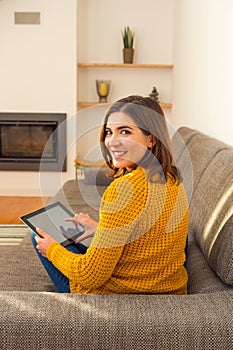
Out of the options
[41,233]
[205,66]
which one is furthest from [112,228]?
[205,66]

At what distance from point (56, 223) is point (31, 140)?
386cm

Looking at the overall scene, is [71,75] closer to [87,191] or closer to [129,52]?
[129,52]

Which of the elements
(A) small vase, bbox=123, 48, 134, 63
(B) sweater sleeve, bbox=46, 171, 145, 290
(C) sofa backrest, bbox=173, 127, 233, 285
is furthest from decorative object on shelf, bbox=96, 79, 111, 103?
(B) sweater sleeve, bbox=46, 171, 145, 290

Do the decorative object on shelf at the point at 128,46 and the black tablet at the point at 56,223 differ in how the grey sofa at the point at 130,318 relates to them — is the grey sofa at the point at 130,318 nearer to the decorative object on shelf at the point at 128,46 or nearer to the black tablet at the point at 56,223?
the black tablet at the point at 56,223

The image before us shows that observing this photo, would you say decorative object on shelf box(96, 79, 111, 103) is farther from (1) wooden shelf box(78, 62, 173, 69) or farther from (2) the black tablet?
(2) the black tablet

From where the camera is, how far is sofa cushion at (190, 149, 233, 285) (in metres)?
1.60

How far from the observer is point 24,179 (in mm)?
5672

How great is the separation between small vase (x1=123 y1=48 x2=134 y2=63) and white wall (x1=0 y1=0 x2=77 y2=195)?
52cm

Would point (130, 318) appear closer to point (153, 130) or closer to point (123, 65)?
point (153, 130)

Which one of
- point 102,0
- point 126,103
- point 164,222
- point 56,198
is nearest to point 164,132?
point 126,103

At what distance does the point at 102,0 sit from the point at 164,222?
4.64 metres

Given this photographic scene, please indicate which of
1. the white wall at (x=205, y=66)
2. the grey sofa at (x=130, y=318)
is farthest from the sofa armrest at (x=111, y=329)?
the white wall at (x=205, y=66)

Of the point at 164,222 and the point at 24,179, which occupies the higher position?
the point at 164,222

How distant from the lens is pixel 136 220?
1.45 m
